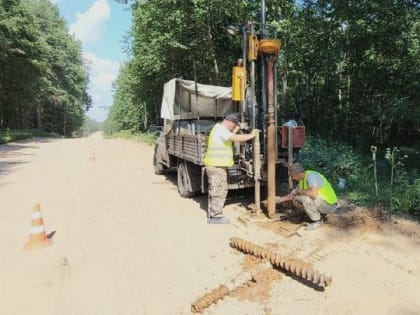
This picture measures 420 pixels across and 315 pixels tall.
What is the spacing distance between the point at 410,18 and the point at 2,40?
23.8 metres

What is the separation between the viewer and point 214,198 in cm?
595

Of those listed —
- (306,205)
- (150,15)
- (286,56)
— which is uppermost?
(150,15)

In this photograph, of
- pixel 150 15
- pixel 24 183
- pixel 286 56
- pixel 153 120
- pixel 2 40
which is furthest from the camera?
pixel 153 120

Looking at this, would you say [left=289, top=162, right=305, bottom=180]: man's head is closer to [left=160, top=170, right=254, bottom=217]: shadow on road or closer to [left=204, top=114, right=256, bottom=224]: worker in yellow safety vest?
[left=204, top=114, right=256, bottom=224]: worker in yellow safety vest

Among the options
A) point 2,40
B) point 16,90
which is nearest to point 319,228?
point 2,40

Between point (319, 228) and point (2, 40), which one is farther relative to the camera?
point (2, 40)

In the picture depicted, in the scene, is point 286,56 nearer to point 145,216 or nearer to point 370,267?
point 145,216

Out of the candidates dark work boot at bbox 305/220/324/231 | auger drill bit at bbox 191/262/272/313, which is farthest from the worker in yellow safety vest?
auger drill bit at bbox 191/262/272/313

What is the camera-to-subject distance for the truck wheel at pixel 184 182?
7598mm

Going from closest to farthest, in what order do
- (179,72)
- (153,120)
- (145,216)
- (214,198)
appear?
(214,198), (145,216), (179,72), (153,120)

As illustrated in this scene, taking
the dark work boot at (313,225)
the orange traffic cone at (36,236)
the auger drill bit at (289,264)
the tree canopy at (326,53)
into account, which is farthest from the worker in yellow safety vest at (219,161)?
the tree canopy at (326,53)

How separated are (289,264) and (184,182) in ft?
13.6

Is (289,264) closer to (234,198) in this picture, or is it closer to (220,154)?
(220,154)

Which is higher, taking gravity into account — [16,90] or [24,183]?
[16,90]
